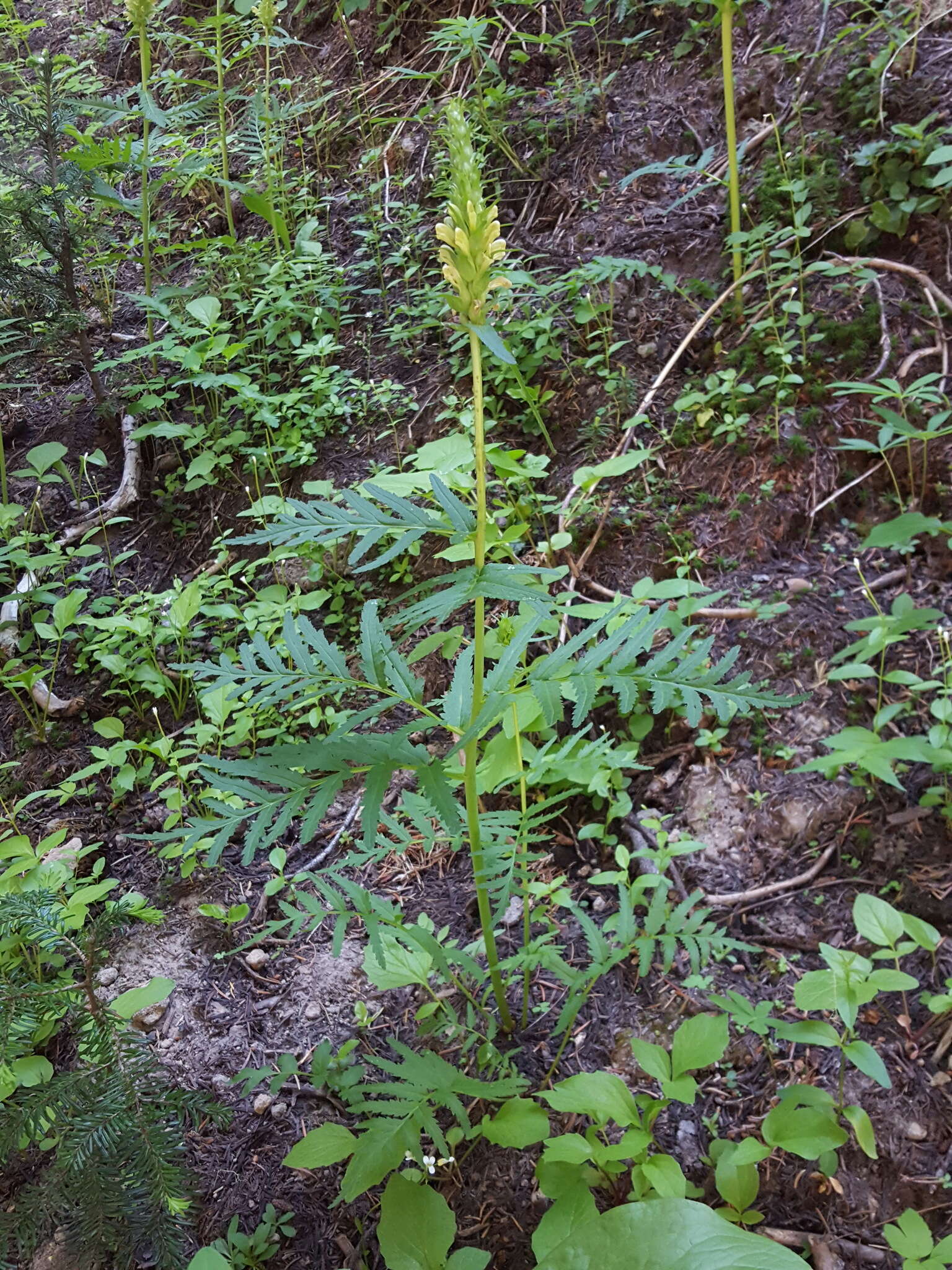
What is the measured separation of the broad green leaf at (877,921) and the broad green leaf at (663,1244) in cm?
59

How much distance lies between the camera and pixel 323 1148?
1.48m

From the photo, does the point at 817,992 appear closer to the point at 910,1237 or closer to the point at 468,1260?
the point at 910,1237

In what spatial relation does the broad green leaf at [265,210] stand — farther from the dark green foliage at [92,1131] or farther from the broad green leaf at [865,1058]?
the broad green leaf at [865,1058]

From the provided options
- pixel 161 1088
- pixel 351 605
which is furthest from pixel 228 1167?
pixel 351 605

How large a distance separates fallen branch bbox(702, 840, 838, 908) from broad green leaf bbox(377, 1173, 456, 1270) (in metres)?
0.85

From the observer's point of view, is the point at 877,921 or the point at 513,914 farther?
the point at 513,914

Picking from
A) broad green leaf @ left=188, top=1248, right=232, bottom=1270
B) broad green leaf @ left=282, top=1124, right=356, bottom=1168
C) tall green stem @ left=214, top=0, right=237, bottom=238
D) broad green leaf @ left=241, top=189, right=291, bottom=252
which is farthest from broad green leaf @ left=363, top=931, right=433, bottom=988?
tall green stem @ left=214, top=0, right=237, bottom=238

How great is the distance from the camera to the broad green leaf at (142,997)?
66.0 inches

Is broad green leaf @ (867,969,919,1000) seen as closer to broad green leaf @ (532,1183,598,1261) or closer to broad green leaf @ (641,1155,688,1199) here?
broad green leaf @ (641,1155,688,1199)

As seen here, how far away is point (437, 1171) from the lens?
161cm

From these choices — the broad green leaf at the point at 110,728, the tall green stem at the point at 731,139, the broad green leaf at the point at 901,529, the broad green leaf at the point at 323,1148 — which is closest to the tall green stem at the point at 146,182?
the broad green leaf at the point at 110,728

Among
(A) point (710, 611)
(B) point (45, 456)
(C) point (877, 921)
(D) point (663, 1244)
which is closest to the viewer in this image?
(D) point (663, 1244)

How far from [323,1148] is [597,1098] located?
512 millimetres

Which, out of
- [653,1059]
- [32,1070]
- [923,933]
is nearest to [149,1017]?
[32,1070]
